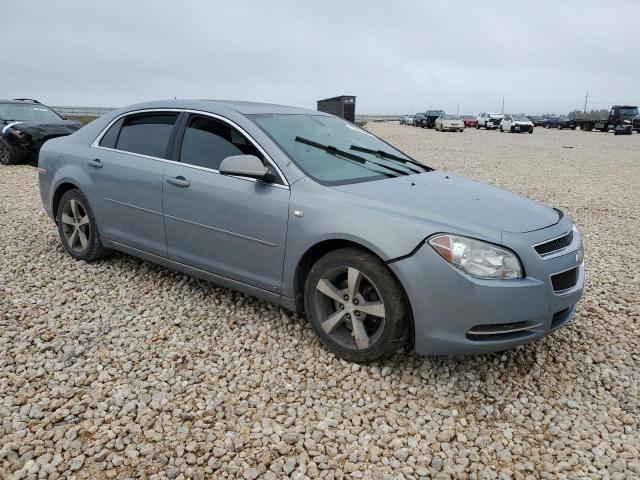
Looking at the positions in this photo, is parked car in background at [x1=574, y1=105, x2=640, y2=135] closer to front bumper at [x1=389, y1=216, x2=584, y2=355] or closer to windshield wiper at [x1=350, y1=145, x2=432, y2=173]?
windshield wiper at [x1=350, y1=145, x2=432, y2=173]

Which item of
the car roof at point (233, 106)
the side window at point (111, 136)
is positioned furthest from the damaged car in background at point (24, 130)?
the car roof at point (233, 106)

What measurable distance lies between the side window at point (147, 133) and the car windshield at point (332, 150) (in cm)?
85

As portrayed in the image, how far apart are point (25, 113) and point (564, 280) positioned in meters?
13.1

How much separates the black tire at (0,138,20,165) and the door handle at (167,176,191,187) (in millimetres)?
9964

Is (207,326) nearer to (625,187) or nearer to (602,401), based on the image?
(602,401)

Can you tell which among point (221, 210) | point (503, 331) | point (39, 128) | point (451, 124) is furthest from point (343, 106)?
point (503, 331)

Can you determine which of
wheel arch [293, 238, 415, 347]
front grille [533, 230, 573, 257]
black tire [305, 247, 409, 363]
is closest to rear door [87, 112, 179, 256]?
wheel arch [293, 238, 415, 347]

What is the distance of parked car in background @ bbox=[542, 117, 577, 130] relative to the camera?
4381 centimetres

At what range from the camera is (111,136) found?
461cm

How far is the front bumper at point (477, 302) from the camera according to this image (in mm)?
2779

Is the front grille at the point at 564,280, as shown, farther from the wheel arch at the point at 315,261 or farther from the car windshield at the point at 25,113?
the car windshield at the point at 25,113

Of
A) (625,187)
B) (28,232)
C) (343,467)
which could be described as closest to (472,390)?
(343,467)

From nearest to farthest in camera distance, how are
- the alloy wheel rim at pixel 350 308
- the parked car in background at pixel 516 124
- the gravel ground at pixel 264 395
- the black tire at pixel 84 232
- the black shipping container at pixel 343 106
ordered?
1. the gravel ground at pixel 264 395
2. the alloy wheel rim at pixel 350 308
3. the black tire at pixel 84 232
4. the black shipping container at pixel 343 106
5. the parked car in background at pixel 516 124

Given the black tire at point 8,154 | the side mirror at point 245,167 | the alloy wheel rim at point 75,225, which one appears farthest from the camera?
the black tire at point 8,154
